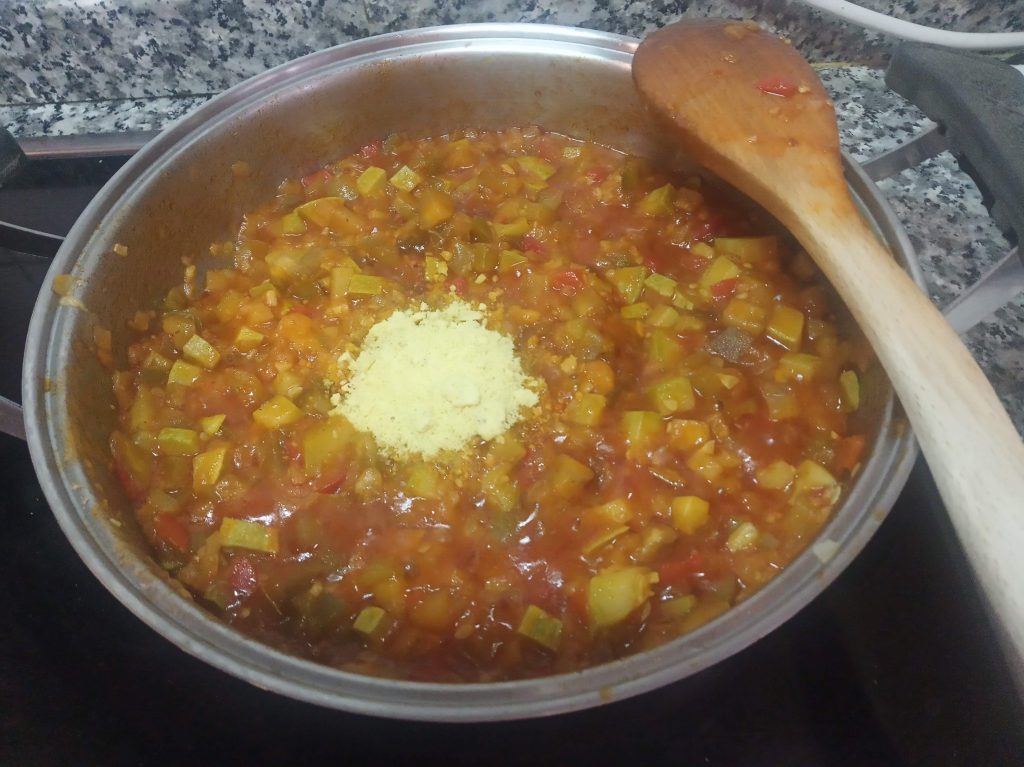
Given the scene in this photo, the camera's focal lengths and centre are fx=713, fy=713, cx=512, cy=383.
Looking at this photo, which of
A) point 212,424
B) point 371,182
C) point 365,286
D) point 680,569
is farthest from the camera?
point 371,182

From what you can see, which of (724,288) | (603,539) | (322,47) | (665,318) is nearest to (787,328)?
(724,288)

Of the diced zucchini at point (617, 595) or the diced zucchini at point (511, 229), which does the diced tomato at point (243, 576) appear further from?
the diced zucchini at point (511, 229)

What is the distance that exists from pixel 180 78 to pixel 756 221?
193 cm

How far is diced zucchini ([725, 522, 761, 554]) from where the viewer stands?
1596 mm

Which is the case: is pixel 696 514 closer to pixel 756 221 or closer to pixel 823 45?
pixel 756 221

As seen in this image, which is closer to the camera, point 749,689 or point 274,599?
point 749,689

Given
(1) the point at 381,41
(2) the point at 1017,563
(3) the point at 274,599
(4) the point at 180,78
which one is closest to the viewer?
(2) the point at 1017,563

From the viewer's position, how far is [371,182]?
7.40 ft

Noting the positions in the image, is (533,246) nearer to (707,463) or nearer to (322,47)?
(707,463)

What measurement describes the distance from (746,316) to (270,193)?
1504 mm

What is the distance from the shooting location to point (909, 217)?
6.95ft

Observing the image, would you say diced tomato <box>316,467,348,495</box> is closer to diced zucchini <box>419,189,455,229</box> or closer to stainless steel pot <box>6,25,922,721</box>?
stainless steel pot <box>6,25,922,721</box>

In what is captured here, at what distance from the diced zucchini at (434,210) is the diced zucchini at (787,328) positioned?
1.01m

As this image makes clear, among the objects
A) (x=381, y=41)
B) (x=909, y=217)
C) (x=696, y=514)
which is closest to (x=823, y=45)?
(x=909, y=217)
